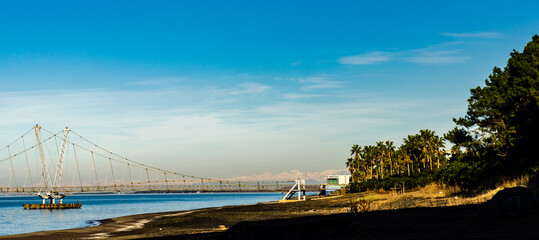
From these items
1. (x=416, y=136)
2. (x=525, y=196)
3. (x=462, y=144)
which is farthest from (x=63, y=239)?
(x=416, y=136)

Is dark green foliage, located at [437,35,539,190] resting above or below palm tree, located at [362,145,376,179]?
above

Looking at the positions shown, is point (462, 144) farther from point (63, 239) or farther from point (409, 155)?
point (409, 155)

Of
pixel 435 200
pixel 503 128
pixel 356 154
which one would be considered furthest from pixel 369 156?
pixel 435 200

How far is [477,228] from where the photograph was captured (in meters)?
13.2

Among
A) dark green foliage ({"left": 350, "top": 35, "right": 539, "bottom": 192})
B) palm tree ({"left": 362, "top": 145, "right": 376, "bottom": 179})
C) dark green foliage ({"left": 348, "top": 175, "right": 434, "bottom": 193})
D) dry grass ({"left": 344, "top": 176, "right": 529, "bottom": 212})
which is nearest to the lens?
dry grass ({"left": 344, "top": 176, "right": 529, "bottom": 212})

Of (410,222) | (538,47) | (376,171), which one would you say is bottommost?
(376,171)

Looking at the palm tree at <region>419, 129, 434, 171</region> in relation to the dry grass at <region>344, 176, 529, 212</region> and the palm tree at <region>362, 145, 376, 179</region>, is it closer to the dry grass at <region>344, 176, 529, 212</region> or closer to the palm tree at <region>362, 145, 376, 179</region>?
the palm tree at <region>362, 145, 376, 179</region>

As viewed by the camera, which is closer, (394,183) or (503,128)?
(503,128)

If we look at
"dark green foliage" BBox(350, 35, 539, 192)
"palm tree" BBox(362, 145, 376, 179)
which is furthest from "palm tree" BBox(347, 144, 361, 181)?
"dark green foliage" BBox(350, 35, 539, 192)

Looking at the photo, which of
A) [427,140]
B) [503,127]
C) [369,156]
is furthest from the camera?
[369,156]

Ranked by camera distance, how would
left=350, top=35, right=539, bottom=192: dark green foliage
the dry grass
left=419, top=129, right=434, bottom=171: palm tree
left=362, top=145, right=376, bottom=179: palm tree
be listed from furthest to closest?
left=362, top=145, right=376, bottom=179: palm tree, left=419, top=129, right=434, bottom=171: palm tree, left=350, top=35, right=539, bottom=192: dark green foliage, the dry grass

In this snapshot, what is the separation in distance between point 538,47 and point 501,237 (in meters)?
46.3

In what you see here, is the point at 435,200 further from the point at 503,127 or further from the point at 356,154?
the point at 356,154

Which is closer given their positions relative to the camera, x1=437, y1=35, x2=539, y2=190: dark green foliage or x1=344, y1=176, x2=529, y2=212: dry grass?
x1=344, y1=176, x2=529, y2=212: dry grass
